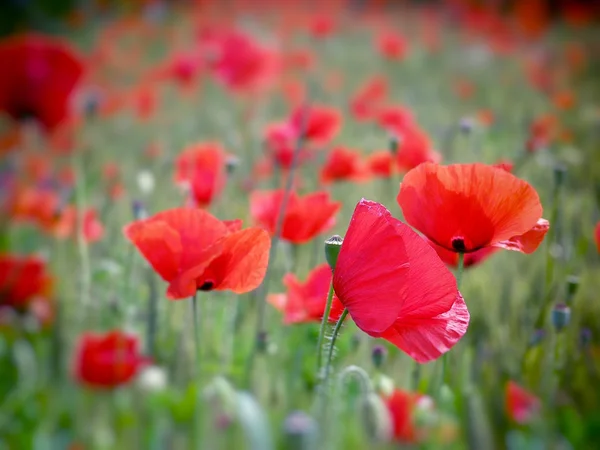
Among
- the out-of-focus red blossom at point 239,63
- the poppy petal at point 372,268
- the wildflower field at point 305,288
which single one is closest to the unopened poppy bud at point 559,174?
the wildflower field at point 305,288

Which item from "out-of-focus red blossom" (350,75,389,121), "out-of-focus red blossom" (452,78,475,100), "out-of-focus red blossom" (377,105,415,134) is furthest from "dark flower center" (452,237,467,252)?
"out-of-focus red blossom" (452,78,475,100)

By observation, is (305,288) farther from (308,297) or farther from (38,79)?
(38,79)

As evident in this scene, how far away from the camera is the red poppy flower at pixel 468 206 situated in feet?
1.70

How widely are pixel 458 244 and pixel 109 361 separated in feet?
1.54

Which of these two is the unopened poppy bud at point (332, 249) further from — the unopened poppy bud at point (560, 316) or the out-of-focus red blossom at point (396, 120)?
the out-of-focus red blossom at point (396, 120)

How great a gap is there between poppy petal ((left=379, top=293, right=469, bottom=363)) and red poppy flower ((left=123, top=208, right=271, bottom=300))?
0.13 m

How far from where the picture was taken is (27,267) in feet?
3.82

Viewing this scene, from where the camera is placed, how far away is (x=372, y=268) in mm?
479

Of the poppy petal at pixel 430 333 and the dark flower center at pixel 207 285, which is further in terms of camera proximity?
the dark flower center at pixel 207 285

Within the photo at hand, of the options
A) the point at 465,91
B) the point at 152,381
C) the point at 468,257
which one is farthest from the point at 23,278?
the point at 465,91

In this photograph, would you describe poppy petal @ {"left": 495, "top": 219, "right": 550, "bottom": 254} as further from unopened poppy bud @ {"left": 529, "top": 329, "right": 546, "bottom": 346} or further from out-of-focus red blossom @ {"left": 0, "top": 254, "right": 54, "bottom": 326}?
out-of-focus red blossom @ {"left": 0, "top": 254, "right": 54, "bottom": 326}

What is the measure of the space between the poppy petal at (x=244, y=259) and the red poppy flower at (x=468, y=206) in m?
0.13

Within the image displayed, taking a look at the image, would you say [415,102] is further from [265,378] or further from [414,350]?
[414,350]

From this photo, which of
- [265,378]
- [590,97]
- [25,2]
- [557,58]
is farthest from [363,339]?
[25,2]
